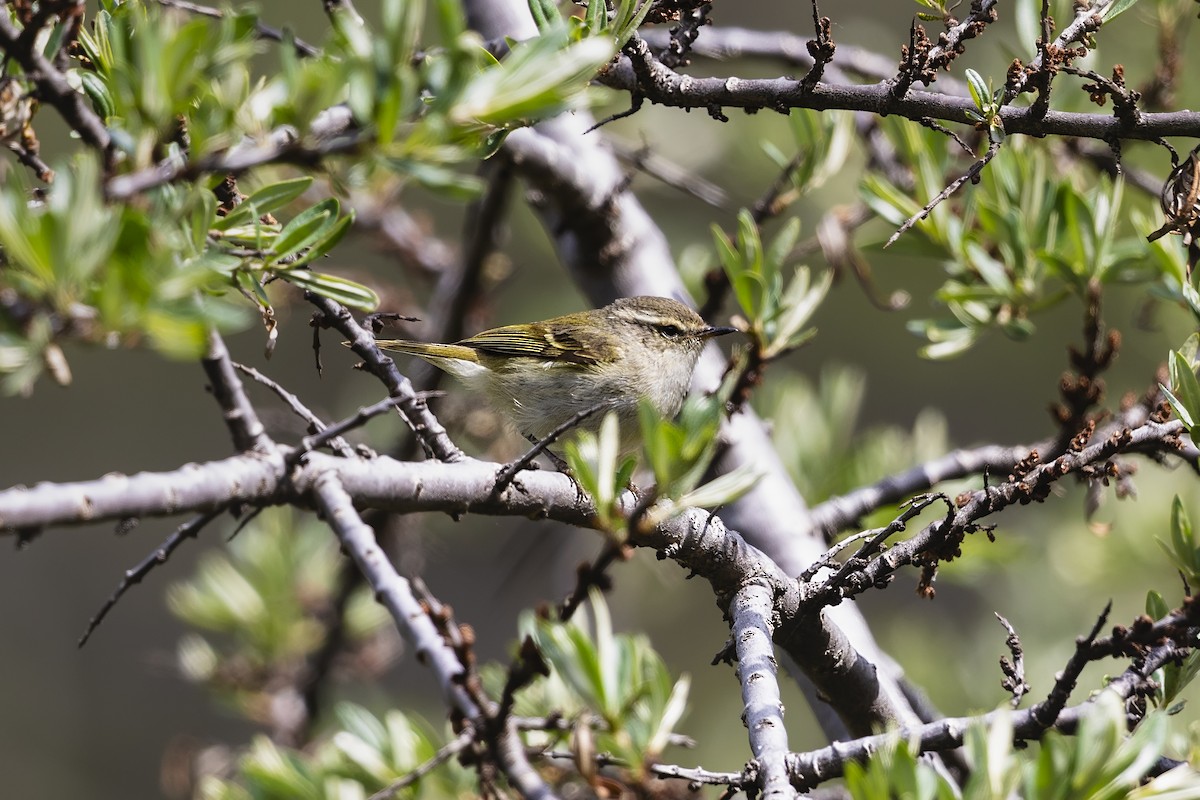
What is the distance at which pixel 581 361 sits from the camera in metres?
3.67

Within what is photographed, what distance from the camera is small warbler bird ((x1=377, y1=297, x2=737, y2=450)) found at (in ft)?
11.7

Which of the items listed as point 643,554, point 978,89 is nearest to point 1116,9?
point 978,89

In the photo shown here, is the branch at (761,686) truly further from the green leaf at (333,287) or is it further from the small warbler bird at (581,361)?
the small warbler bird at (581,361)

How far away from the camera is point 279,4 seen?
27.6ft

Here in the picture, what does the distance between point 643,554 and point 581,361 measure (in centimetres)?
81

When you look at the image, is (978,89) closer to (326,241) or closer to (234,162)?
(326,241)

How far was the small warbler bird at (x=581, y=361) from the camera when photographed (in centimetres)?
356

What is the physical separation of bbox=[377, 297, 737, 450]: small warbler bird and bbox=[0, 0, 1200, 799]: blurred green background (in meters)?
0.24

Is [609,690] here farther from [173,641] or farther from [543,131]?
[173,641]

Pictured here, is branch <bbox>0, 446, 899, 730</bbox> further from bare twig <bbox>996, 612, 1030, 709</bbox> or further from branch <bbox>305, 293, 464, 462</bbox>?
bare twig <bbox>996, 612, 1030, 709</bbox>

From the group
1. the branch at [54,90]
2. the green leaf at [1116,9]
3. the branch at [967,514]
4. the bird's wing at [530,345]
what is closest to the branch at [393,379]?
the branch at [54,90]

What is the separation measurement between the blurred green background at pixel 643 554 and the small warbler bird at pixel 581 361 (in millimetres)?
241

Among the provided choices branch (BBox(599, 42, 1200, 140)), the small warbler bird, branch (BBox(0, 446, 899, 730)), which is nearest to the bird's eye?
the small warbler bird

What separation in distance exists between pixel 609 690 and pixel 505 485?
404 millimetres
